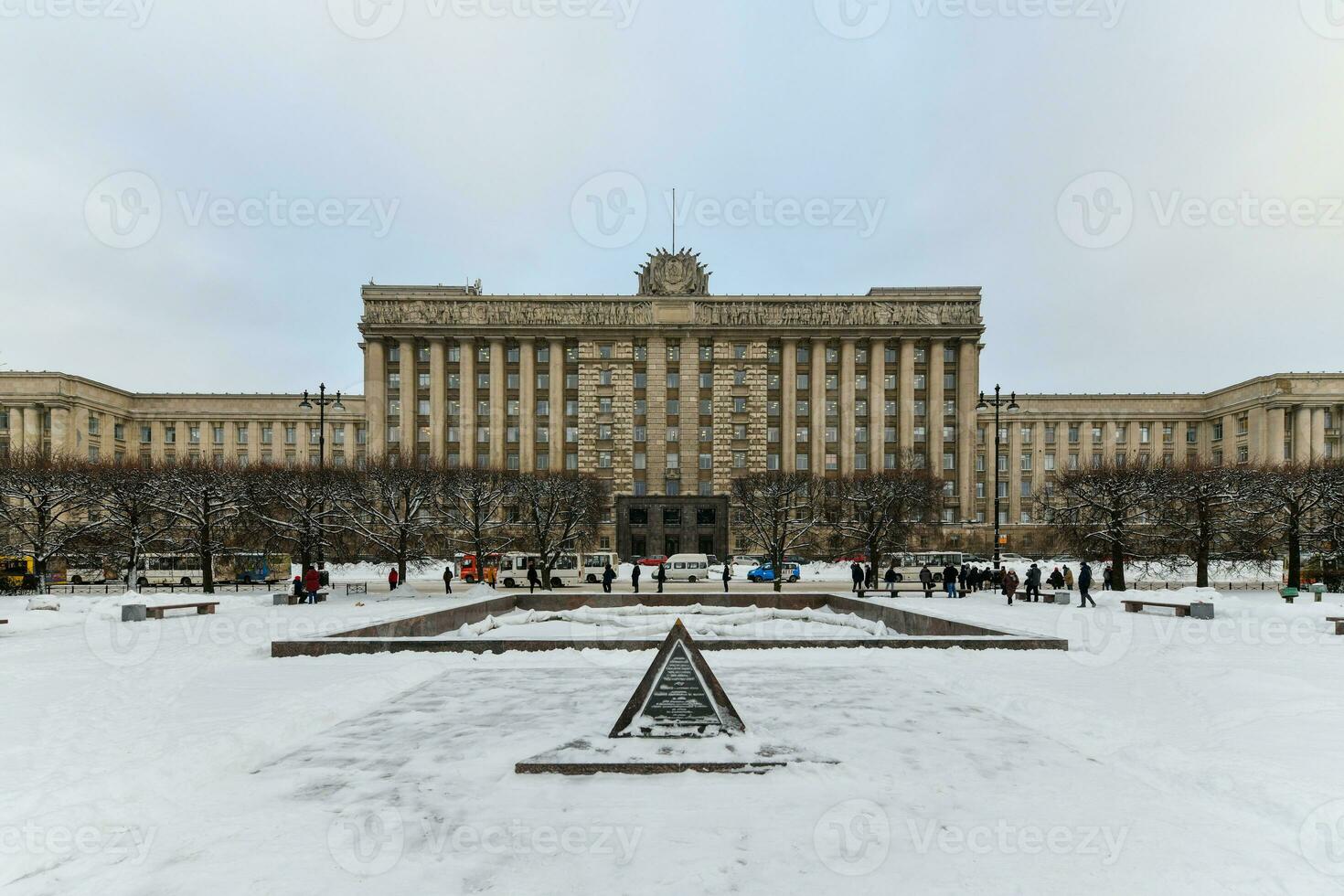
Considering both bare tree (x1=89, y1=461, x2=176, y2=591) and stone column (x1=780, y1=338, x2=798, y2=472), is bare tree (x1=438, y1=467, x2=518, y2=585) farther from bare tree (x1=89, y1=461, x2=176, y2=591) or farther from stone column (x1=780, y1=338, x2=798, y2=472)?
stone column (x1=780, y1=338, x2=798, y2=472)

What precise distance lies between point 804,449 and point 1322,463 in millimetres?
39923

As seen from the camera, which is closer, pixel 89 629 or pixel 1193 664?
pixel 1193 664

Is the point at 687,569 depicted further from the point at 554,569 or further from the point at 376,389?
the point at 376,389

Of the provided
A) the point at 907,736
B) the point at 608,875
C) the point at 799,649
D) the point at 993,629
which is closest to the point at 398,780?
the point at 608,875

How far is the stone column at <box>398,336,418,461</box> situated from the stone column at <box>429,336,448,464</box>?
1754mm

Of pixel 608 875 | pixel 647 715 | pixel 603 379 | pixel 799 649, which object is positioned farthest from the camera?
pixel 603 379

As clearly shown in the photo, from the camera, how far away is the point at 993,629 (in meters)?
16.5

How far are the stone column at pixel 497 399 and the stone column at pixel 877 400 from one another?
3610 cm

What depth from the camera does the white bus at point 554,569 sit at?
3900cm

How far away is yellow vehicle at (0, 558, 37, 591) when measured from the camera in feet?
112

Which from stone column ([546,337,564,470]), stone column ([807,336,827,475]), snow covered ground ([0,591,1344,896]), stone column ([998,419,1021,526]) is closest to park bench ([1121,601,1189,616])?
snow covered ground ([0,591,1344,896])

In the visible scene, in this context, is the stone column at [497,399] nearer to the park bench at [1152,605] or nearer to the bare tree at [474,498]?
the bare tree at [474,498]

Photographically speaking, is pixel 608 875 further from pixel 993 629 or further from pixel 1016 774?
pixel 993 629

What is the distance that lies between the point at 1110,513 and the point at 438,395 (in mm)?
58736
